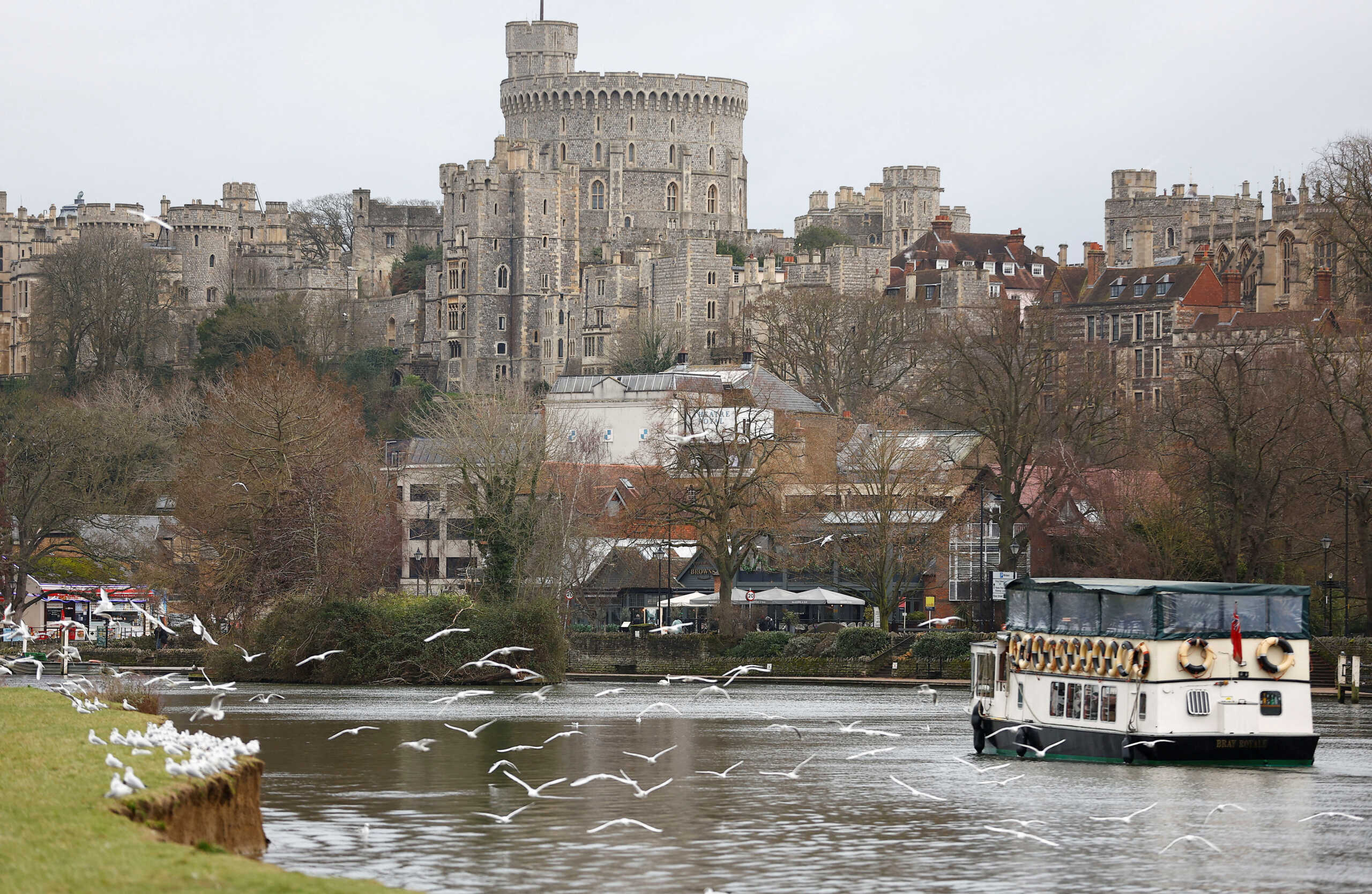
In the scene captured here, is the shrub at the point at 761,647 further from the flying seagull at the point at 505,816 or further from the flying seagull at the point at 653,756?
the flying seagull at the point at 505,816

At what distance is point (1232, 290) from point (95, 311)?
64404 mm

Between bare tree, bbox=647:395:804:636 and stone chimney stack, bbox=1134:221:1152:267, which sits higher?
stone chimney stack, bbox=1134:221:1152:267

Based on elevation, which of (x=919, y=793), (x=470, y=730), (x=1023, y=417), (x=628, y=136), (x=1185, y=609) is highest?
(x=628, y=136)

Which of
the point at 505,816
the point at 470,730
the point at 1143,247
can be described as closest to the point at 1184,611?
the point at 505,816

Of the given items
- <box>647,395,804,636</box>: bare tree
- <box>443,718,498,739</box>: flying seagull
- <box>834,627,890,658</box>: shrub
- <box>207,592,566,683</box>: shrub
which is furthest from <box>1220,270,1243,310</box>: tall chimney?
<box>443,718,498,739</box>: flying seagull

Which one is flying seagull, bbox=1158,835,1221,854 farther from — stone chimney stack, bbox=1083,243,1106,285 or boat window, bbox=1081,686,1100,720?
stone chimney stack, bbox=1083,243,1106,285

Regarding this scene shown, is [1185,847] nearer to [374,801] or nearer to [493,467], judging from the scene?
[374,801]

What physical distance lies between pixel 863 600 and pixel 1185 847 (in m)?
40.7

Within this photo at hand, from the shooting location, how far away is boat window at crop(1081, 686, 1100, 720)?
36.3m

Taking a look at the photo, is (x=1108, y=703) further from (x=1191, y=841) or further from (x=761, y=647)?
(x=761, y=647)

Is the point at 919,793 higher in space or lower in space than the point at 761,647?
lower

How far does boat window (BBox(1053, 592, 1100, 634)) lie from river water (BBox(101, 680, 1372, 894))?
2.28 metres

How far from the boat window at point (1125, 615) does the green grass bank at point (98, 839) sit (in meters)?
16.2

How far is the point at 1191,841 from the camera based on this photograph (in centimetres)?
2734
